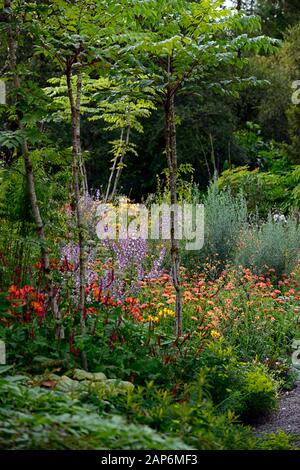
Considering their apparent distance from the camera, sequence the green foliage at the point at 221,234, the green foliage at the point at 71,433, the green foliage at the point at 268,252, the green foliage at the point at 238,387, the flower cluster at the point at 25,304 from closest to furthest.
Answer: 1. the green foliage at the point at 71,433
2. the flower cluster at the point at 25,304
3. the green foliage at the point at 238,387
4. the green foliage at the point at 268,252
5. the green foliage at the point at 221,234

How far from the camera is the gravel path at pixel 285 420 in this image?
4520mm

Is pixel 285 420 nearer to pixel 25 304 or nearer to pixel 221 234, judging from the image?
pixel 25 304

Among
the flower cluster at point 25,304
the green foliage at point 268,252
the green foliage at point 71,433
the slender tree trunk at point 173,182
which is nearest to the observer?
the green foliage at point 71,433

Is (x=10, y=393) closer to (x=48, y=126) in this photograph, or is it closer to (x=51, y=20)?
(x=51, y=20)

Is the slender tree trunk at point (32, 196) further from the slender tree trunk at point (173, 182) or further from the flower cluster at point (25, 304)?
the slender tree trunk at point (173, 182)

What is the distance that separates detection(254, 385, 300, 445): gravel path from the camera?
178 inches

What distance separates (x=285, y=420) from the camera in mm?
4723

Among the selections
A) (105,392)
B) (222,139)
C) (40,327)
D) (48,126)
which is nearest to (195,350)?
(40,327)

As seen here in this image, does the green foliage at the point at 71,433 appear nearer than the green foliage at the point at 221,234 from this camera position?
Yes

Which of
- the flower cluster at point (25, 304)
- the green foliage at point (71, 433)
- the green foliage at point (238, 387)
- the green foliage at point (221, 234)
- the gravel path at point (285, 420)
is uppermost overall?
the green foliage at point (221, 234)

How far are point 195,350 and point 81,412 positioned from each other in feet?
6.56

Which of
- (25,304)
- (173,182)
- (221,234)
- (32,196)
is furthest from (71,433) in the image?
(221,234)

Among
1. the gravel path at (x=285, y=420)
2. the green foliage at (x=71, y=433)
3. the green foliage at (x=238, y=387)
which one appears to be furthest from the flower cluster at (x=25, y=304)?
the gravel path at (x=285, y=420)

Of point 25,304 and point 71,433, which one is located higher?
point 25,304
